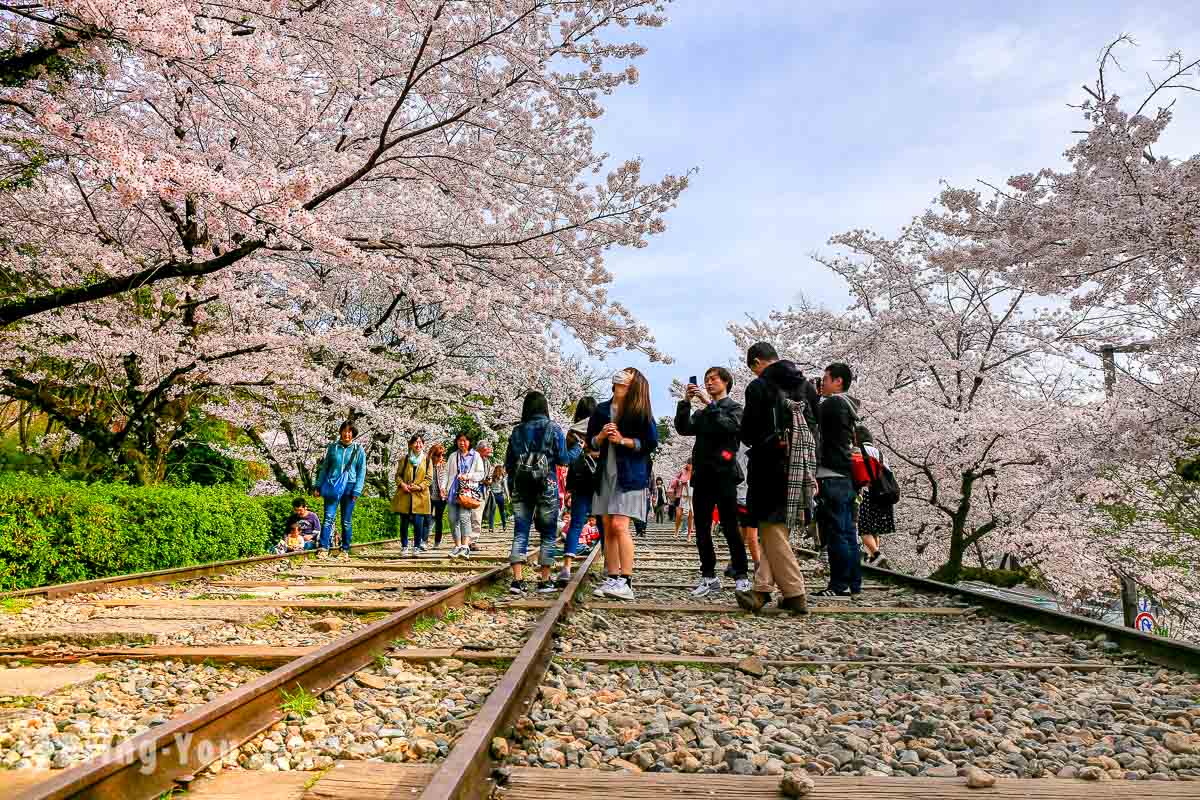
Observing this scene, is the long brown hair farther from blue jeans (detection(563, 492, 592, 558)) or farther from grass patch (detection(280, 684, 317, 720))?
grass patch (detection(280, 684, 317, 720))

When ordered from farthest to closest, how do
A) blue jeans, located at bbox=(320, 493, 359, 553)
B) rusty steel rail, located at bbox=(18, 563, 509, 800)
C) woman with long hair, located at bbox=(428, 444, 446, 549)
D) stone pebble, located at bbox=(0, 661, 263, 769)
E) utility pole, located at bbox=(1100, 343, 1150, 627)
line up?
utility pole, located at bbox=(1100, 343, 1150, 627)
woman with long hair, located at bbox=(428, 444, 446, 549)
blue jeans, located at bbox=(320, 493, 359, 553)
stone pebble, located at bbox=(0, 661, 263, 769)
rusty steel rail, located at bbox=(18, 563, 509, 800)

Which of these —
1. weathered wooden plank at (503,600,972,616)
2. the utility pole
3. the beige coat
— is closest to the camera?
weathered wooden plank at (503,600,972,616)

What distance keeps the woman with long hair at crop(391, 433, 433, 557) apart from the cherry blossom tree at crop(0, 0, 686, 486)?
2417mm

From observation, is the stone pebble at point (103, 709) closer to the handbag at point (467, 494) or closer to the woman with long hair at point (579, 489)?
the woman with long hair at point (579, 489)

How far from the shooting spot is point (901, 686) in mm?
3773

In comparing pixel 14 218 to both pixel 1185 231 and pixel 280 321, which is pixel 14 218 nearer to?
pixel 280 321

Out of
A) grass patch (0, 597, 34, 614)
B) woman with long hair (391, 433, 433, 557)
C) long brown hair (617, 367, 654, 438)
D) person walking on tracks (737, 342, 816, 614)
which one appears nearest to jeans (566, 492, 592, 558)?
long brown hair (617, 367, 654, 438)

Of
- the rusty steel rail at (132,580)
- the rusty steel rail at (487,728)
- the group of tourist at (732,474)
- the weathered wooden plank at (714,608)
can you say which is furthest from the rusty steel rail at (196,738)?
the rusty steel rail at (132,580)

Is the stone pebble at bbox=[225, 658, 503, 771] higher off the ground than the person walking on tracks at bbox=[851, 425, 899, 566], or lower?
lower

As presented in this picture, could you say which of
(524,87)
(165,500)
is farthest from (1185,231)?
(165,500)

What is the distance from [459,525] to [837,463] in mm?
6486

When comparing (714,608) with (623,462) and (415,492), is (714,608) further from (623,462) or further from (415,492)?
(415,492)

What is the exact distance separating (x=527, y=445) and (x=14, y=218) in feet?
25.2

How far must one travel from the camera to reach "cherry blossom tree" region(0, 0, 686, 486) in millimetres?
6395
